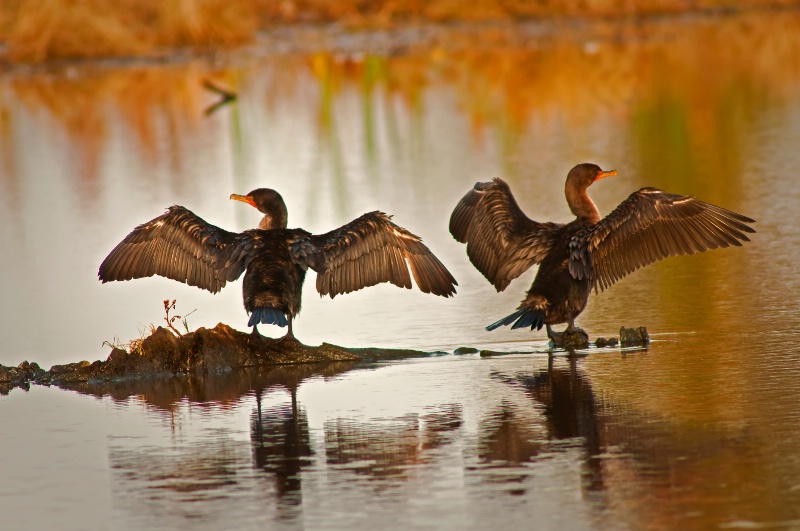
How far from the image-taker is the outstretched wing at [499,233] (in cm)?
995

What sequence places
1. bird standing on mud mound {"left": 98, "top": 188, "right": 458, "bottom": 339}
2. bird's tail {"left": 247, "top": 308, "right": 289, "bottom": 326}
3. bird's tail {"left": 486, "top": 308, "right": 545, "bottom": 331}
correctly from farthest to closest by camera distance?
bird standing on mud mound {"left": 98, "top": 188, "right": 458, "bottom": 339} → bird's tail {"left": 486, "top": 308, "right": 545, "bottom": 331} → bird's tail {"left": 247, "top": 308, "right": 289, "bottom": 326}

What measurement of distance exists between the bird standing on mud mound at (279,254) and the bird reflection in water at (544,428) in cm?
166

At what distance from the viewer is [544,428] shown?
7.50 m

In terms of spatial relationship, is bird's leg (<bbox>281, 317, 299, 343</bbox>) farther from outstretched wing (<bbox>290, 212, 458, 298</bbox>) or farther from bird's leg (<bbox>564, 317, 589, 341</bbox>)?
bird's leg (<bbox>564, 317, 589, 341</bbox>)

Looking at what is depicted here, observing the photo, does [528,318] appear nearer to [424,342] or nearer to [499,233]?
[424,342]

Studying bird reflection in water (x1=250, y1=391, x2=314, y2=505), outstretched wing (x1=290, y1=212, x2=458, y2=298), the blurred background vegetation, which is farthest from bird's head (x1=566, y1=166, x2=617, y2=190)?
the blurred background vegetation

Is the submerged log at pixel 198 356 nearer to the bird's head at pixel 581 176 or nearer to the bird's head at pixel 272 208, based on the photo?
the bird's head at pixel 272 208

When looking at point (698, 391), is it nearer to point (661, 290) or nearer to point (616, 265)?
point (616, 265)

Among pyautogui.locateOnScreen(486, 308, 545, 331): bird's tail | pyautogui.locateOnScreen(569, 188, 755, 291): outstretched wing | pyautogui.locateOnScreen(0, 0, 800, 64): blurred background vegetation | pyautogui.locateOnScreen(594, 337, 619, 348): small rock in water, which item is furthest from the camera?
pyautogui.locateOnScreen(0, 0, 800, 64): blurred background vegetation

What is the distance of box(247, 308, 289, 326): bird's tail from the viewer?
9039 millimetres

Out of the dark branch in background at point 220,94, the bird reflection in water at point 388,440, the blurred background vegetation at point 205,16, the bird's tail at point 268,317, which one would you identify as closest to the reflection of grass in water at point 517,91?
the dark branch in background at point 220,94

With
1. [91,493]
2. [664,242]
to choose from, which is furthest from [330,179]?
[91,493]

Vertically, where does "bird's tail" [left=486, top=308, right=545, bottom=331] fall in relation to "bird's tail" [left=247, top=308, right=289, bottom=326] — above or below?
below

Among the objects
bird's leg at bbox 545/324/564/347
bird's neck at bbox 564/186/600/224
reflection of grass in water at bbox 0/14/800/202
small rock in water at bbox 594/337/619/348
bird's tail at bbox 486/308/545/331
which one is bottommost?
→ small rock in water at bbox 594/337/619/348
